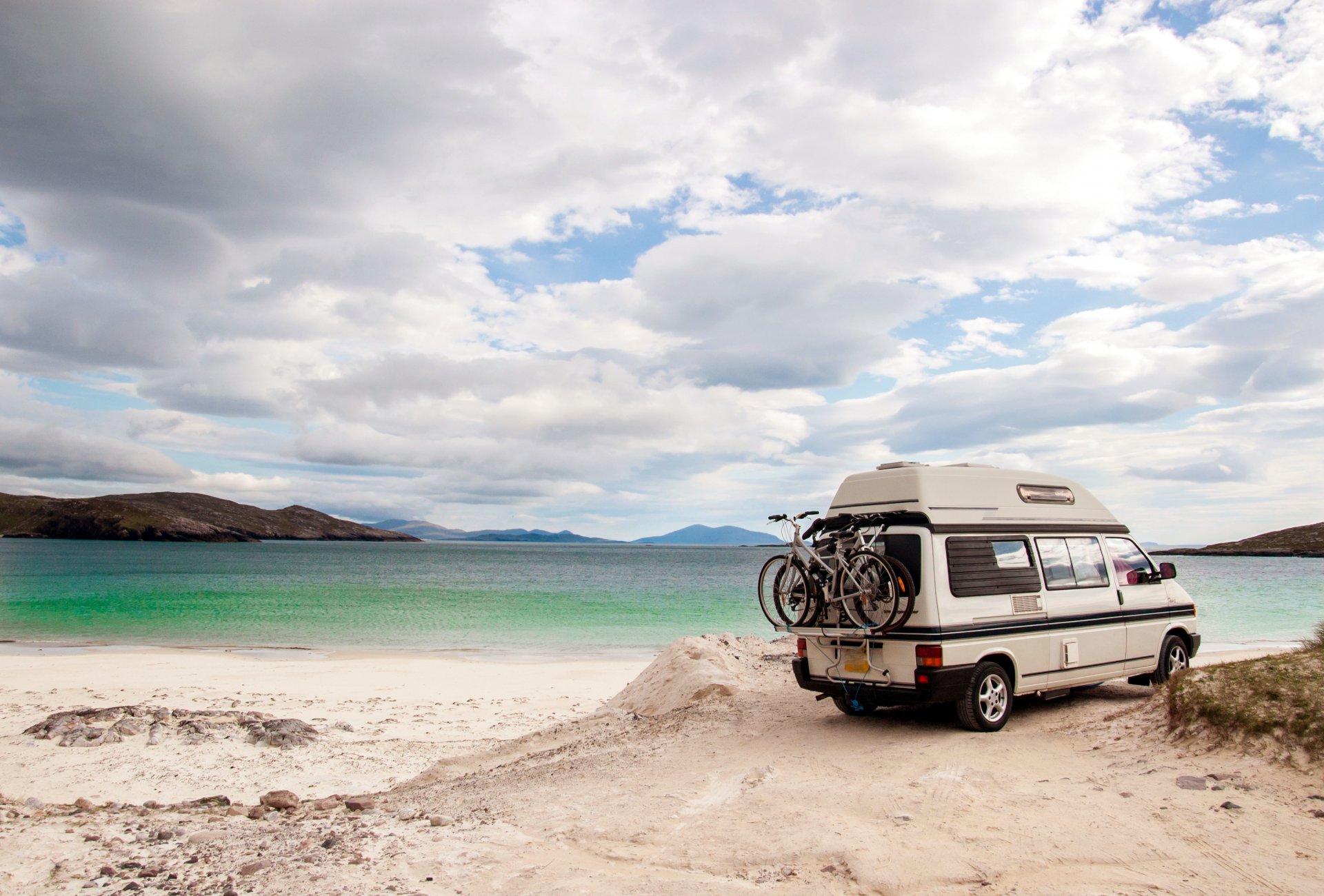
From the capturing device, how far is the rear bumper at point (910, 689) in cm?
778

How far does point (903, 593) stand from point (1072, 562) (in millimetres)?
2787

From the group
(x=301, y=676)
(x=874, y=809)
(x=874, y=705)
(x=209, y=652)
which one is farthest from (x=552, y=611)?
(x=874, y=809)

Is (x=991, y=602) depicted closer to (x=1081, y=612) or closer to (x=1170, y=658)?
(x=1081, y=612)

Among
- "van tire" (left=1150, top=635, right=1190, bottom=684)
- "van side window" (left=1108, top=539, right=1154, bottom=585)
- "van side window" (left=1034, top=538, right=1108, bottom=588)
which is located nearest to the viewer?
"van side window" (left=1034, top=538, right=1108, bottom=588)

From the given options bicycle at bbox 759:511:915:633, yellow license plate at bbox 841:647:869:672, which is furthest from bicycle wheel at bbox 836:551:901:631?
yellow license plate at bbox 841:647:869:672

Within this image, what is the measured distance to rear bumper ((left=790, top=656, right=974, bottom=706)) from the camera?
778 centimetres

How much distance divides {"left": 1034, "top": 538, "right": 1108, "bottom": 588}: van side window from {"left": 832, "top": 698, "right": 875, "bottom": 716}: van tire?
2446 millimetres

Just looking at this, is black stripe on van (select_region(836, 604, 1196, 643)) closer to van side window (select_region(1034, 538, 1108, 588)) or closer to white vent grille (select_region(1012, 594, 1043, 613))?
white vent grille (select_region(1012, 594, 1043, 613))

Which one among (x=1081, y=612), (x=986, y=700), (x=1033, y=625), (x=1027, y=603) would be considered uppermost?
(x=1027, y=603)

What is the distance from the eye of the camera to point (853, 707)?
9.10 metres

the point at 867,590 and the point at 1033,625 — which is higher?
the point at 867,590

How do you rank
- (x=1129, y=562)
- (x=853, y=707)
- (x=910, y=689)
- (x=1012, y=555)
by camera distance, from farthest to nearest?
1. (x=1129, y=562)
2. (x=853, y=707)
3. (x=1012, y=555)
4. (x=910, y=689)

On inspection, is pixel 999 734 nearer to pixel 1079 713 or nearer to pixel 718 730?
pixel 1079 713

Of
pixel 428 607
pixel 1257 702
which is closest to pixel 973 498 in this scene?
pixel 1257 702
